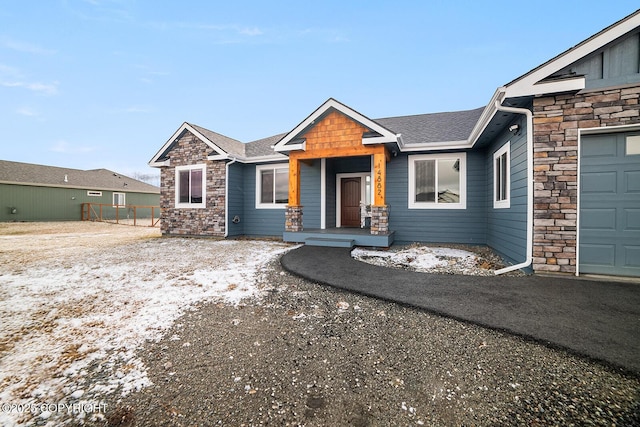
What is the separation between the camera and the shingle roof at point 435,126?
25.5 feet

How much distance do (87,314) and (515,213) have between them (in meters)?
6.96

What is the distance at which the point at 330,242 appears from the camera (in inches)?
277

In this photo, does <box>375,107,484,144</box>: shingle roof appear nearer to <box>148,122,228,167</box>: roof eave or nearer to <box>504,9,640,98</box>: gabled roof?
<box>504,9,640,98</box>: gabled roof

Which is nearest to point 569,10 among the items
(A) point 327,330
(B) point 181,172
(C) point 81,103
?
(A) point 327,330

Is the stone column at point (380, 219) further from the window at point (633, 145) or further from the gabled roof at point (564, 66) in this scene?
the window at point (633, 145)

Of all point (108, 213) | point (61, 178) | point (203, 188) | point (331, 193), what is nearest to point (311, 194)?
point (331, 193)

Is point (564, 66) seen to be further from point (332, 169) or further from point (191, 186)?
Result: point (191, 186)

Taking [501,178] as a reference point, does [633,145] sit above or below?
above

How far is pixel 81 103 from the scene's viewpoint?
25578 mm

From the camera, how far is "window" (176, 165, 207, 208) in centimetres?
963

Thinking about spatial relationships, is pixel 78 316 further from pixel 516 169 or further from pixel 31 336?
pixel 516 169

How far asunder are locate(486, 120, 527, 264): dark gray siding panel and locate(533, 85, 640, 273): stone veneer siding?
36 centimetres

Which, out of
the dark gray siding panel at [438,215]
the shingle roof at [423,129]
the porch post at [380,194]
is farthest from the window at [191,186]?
the dark gray siding panel at [438,215]

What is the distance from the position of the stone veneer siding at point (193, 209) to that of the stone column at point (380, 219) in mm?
5571
